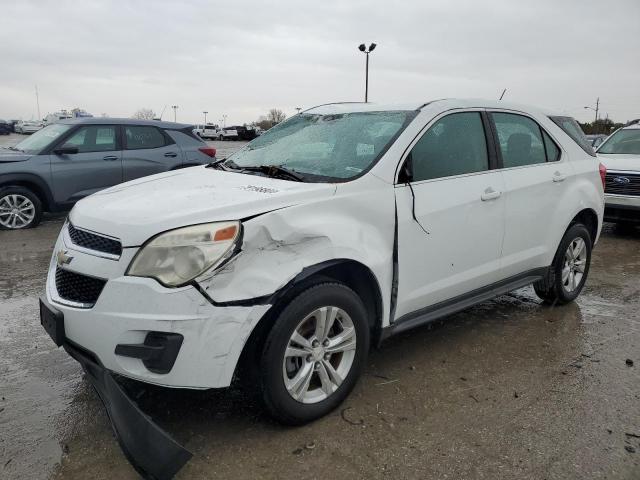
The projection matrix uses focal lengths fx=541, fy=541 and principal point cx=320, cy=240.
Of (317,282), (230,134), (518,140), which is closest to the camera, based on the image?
(317,282)

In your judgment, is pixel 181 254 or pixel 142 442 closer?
pixel 142 442

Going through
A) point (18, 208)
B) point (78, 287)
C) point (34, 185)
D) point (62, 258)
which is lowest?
point (18, 208)

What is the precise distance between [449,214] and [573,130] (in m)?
2.18

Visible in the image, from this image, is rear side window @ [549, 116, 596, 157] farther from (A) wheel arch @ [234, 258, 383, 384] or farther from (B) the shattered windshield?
(A) wheel arch @ [234, 258, 383, 384]

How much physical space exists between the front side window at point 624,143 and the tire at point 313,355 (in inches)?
328

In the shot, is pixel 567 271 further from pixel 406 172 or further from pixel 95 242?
pixel 95 242

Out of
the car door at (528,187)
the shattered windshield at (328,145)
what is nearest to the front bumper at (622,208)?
the car door at (528,187)

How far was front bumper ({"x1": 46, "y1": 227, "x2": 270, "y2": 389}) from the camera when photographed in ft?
7.95

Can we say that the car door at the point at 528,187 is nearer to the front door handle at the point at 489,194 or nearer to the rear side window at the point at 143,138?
Answer: the front door handle at the point at 489,194

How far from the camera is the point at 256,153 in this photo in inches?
155

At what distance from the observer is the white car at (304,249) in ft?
8.14

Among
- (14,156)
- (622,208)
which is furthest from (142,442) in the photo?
(622,208)

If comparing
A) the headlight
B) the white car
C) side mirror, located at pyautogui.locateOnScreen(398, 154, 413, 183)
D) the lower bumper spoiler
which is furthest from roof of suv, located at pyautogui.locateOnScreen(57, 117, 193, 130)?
the lower bumper spoiler

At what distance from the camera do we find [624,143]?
31.7ft
